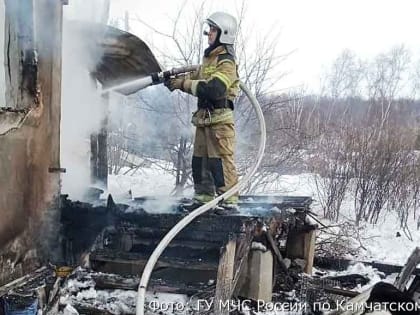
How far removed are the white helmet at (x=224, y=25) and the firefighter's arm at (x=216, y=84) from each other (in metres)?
0.25

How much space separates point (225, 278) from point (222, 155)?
5.17 ft

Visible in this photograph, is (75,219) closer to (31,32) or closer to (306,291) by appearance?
(31,32)

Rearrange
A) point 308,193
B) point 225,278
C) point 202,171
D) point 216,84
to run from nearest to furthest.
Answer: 1. point 225,278
2. point 216,84
3. point 202,171
4. point 308,193

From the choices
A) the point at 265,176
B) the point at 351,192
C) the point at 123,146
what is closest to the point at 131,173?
the point at 123,146

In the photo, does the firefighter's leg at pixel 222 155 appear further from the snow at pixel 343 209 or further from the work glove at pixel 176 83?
the snow at pixel 343 209

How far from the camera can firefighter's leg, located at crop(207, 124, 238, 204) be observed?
5160mm

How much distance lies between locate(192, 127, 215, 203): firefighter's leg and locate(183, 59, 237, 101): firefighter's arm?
0.57m

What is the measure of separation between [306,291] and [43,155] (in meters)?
3.37

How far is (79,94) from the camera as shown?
6043mm

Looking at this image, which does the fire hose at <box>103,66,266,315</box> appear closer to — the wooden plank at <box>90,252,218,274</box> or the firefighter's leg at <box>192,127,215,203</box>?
the wooden plank at <box>90,252,218,274</box>

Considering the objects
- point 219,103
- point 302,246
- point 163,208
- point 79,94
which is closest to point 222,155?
point 219,103

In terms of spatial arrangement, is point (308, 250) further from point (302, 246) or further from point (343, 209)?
point (343, 209)

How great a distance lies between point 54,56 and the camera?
4344 millimetres

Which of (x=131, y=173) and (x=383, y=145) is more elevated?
(x=383, y=145)
